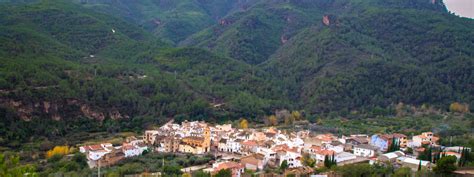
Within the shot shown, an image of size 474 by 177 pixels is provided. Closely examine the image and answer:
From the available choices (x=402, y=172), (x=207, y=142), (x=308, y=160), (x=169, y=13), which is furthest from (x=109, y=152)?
(x=169, y=13)

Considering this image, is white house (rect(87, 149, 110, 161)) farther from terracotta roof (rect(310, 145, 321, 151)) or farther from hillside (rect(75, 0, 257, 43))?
hillside (rect(75, 0, 257, 43))

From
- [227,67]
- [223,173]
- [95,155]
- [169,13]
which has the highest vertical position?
[169,13]

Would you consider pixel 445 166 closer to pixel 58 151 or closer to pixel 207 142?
pixel 207 142

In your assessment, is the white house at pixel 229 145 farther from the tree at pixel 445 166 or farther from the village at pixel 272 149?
the tree at pixel 445 166

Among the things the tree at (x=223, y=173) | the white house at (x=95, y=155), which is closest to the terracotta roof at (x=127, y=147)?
the white house at (x=95, y=155)

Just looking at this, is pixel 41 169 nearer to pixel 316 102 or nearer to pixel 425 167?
pixel 425 167

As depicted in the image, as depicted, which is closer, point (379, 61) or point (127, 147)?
point (127, 147)

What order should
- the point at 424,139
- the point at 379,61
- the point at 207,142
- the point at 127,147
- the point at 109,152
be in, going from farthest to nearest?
1. the point at 379,61
2. the point at 424,139
3. the point at 207,142
4. the point at 127,147
5. the point at 109,152

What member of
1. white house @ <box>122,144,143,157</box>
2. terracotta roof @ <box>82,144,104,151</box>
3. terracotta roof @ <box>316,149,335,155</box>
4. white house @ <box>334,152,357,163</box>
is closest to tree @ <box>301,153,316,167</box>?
terracotta roof @ <box>316,149,335,155</box>
